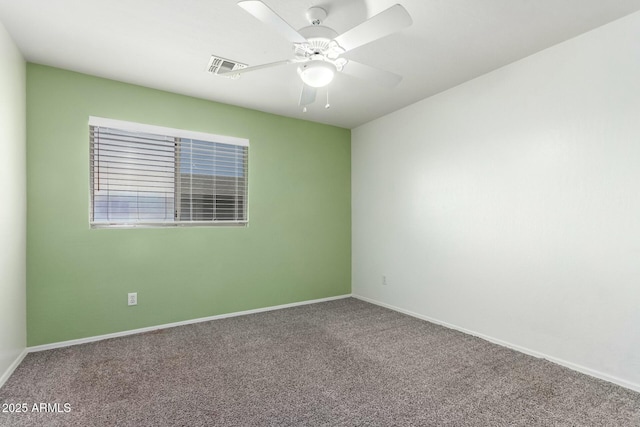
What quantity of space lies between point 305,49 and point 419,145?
2.13m

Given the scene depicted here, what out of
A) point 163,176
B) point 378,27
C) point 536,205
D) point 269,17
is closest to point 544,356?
point 536,205

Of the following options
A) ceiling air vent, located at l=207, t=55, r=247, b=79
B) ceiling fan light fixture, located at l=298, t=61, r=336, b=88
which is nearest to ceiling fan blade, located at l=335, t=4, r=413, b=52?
ceiling fan light fixture, located at l=298, t=61, r=336, b=88

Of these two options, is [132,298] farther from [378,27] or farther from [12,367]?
[378,27]

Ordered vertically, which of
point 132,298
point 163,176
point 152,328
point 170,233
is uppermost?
point 163,176

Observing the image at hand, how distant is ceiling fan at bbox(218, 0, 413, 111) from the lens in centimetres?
156

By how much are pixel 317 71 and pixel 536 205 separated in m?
2.04

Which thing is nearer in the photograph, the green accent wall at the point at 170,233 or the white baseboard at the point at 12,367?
the white baseboard at the point at 12,367

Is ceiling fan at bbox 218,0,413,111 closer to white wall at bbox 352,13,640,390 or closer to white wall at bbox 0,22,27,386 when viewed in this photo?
white wall at bbox 352,13,640,390

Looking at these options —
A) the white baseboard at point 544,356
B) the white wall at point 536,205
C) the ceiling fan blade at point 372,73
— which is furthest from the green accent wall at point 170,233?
the ceiling fan blade at point 372,73

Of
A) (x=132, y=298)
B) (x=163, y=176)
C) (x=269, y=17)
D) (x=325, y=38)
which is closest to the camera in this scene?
(x=269, y=17)

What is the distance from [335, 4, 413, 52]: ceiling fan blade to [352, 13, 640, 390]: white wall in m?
1.65

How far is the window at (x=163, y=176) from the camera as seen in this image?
303 cm

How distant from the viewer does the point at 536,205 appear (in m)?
2.61

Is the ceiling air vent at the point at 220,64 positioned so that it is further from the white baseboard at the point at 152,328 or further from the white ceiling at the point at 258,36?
the white baseboard at the point at 152,328
